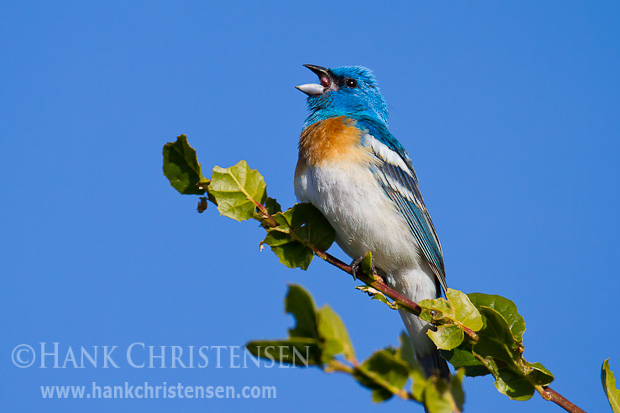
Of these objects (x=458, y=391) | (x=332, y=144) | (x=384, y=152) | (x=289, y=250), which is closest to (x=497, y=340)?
(x=458, y=391)

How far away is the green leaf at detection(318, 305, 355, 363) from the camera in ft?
4.53

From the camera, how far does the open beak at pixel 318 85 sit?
590 centimetres

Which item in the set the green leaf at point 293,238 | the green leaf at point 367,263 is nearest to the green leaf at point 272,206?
the green leaf at point 293,238

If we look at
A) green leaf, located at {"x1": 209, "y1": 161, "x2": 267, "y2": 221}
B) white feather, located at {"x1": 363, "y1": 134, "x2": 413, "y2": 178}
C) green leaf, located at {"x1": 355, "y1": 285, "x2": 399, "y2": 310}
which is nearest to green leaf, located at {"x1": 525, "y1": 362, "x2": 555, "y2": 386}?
green leaf, located at {"x1": 355, "y1": 285, "x2": 399, "y2": 310}

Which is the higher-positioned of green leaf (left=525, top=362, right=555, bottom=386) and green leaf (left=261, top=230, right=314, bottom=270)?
green leaf (left=261, top=230, right=314, bottom=270)

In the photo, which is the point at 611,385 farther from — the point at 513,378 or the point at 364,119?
the point at 364,119

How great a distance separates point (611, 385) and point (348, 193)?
2611 millimetres

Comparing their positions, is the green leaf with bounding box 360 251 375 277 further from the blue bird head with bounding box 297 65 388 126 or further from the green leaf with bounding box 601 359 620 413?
the blue bird head with bounding box 297 65 388 126

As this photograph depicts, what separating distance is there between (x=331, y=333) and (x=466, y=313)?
1.41 metres

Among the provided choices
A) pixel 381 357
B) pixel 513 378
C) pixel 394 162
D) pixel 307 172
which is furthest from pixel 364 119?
pixel 381 357

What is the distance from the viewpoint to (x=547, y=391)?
242 cm

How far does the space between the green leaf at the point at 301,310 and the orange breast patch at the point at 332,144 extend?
3466 mm

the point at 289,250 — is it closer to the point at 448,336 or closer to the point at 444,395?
the point at 448,336

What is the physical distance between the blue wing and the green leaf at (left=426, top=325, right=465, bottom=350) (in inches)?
98.7
